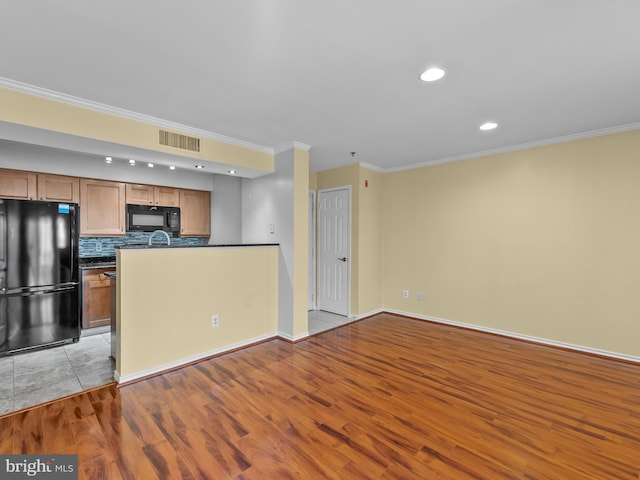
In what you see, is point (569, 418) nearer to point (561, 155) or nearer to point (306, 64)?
point (561, 155)

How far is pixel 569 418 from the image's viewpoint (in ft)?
7.16

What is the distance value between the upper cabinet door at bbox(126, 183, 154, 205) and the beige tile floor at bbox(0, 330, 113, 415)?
2106mm

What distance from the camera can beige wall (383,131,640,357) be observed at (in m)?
3.20

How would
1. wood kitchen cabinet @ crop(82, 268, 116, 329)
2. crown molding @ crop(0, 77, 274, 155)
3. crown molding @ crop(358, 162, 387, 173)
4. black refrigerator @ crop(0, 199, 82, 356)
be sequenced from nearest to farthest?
1. crown molding @ crop(0, 77, 274, 155)
2. black refrigerator @ crop(0, 199, 82, 356)
3. wood kitchen cabinet @ crop(82, 268, 116, 329)
4. crown molding @ crop(358, 162, 387, 173)

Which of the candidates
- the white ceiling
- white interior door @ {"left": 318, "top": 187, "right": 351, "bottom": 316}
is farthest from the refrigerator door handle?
white interior door @ {"left": 318, "top": 187, "right": 351, "bottom": 316}

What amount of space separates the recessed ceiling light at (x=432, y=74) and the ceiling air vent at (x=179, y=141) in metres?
2.32

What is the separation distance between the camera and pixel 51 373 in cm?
290

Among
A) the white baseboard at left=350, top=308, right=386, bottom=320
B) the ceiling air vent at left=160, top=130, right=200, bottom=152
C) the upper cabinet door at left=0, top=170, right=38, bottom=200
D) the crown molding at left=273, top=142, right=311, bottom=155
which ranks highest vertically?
the crown molding at left=273, top=142, right=311, bottom=155

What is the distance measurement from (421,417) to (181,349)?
2385 millimetres

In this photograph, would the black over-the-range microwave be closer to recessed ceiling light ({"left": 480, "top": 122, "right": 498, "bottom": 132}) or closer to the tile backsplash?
the tile backsplash

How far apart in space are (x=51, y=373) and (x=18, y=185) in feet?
8.00

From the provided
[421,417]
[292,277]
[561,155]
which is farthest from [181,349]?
[561,155]

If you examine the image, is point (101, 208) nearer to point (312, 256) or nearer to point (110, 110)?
point (110, 110)

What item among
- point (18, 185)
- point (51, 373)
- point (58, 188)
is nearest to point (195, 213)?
point (58, 188)
